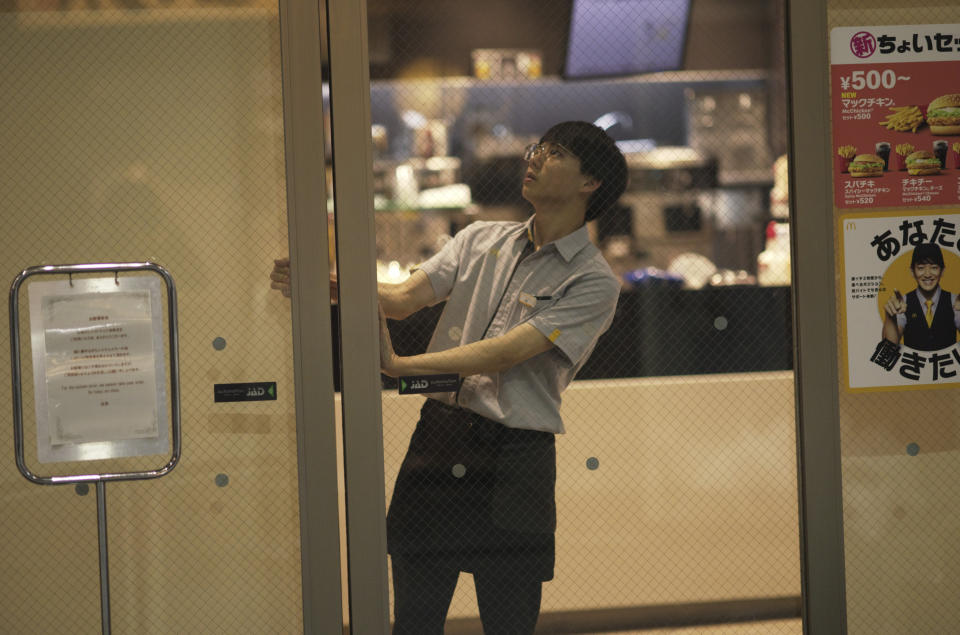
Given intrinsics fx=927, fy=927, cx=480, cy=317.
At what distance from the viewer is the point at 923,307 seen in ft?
8.99

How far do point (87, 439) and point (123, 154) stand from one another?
2.58ft

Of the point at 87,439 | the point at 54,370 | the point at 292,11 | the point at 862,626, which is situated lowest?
the point at 862,626

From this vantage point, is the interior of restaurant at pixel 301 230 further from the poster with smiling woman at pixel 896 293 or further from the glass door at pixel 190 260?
the poster with smiling woman at pixel 896 293

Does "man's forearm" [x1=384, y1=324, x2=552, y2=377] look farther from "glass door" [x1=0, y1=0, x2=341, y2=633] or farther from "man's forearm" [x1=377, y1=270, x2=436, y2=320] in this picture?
"glass door" [x1=0, y1=0, x2=341, y2=633]

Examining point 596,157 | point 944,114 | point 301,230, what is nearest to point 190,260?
point 301,230

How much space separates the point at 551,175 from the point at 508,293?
1.17ft

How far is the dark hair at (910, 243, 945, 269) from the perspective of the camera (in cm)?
273

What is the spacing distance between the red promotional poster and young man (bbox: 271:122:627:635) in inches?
27.1

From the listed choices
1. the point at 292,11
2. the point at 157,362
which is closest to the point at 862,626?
the point at 157,362

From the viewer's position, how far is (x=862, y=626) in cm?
277

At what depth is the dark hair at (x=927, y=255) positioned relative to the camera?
107 inches

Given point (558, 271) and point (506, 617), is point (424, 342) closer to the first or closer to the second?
point (558, 271)

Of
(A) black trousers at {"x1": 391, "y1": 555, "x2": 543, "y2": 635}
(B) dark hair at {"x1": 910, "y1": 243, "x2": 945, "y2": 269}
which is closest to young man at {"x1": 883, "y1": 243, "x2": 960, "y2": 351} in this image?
(B) dark hair at {"x1": 910, "y1": 243, "x2": 945, "y2": 269}

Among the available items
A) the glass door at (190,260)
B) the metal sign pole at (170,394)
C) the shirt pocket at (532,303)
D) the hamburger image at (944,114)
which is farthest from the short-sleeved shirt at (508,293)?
the hamburger image at (944,114)
